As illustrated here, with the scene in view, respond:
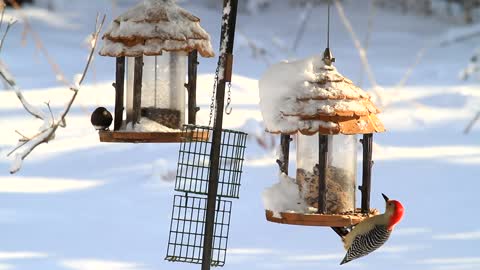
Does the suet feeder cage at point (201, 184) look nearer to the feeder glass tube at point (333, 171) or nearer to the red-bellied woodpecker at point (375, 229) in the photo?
the feeder glass tube at point (333, 171)

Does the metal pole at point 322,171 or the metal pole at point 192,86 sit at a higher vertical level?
the metal pole at point 192,86

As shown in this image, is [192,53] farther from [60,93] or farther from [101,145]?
[60,93]

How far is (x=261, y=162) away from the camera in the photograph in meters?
7.77

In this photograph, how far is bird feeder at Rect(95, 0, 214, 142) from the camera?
3.95m

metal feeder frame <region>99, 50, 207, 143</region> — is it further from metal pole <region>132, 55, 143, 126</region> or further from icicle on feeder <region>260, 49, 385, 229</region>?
icicle on feeder <region>260, 49, 385, 229</region>

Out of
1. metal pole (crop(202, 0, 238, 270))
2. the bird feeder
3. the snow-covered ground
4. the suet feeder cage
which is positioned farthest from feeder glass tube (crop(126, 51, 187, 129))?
the snow-covered ground

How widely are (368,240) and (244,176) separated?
4.08 meters

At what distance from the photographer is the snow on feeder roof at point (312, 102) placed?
342 cm

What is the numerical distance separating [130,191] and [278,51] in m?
3.38

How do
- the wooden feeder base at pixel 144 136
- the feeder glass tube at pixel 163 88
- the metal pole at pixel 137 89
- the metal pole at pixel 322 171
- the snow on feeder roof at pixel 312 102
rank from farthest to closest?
1. the feeder glass tube at pixel 163 88
2. the metal pole at pixel 137 89
3. the wooden feeder base at pixel 144 136
4. the metal pole at pixel 322 171
5. the snow on feeder roof at pixel 312 102

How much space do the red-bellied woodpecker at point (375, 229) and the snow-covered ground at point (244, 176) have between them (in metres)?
2.52

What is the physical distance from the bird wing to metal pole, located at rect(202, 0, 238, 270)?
0.51m

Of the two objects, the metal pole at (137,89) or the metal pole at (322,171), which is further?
the metal pole at (137,89)

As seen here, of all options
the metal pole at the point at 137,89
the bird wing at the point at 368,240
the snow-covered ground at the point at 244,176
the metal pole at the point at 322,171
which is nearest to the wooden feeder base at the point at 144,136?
the metal pole at the point at 137,89
